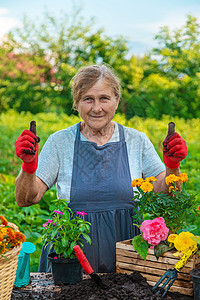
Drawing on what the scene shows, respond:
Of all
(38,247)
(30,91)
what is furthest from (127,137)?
(30,91)

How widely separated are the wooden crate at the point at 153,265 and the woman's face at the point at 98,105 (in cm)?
65

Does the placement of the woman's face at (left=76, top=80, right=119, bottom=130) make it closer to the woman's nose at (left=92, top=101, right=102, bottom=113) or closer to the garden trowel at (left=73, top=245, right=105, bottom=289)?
the woman's nose at (left=92, top=101, right=102, bottom=113)

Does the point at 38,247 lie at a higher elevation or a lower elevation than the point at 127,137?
lower

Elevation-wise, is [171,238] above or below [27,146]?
below

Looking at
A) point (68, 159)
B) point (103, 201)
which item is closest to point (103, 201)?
point (103, 201)

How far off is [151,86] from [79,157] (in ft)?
28.3

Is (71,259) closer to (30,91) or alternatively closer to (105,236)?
(105,236)

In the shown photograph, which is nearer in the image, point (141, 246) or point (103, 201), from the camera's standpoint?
point (141, 246)

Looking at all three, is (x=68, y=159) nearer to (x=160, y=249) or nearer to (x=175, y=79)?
(x=160, y=249)

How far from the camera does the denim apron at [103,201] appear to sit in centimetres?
181

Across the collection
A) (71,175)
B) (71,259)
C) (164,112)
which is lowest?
(71,259)

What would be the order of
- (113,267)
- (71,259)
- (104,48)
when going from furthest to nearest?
(104,48) → (113,267) → (71,259)

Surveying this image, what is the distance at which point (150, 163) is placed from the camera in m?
2.01

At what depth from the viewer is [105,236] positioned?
183cm
